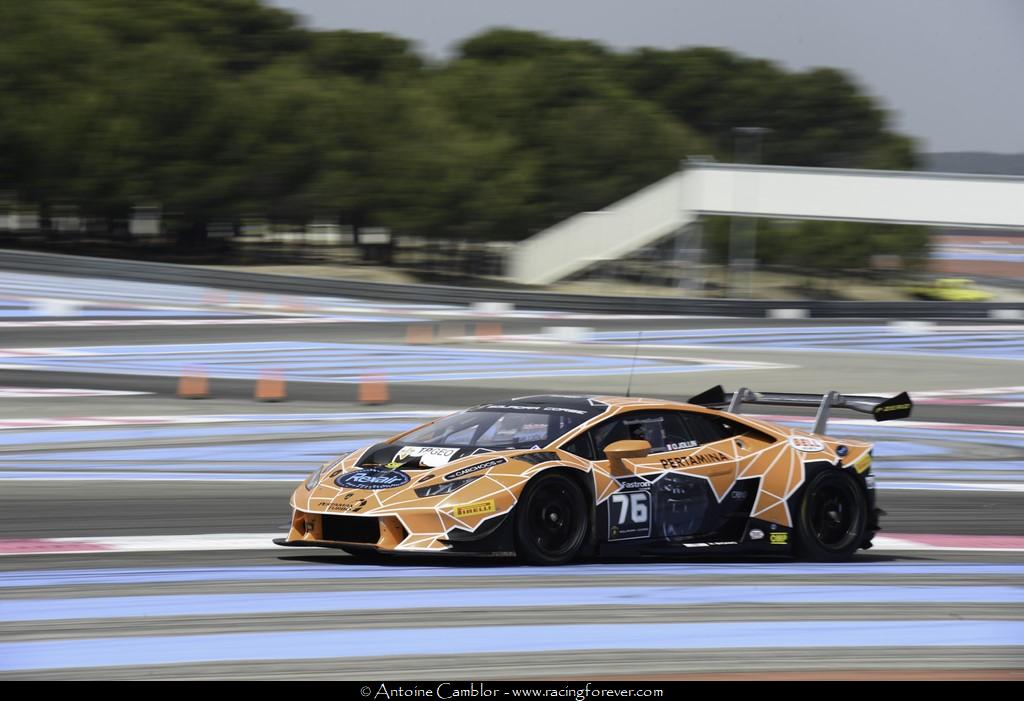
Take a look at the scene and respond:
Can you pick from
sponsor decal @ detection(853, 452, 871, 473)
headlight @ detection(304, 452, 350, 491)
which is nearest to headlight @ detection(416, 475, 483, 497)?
headlight @ detection(304, 452, 350, 491)

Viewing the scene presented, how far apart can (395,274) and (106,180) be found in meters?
10.9

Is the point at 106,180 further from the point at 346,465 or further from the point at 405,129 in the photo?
the point at 346,465

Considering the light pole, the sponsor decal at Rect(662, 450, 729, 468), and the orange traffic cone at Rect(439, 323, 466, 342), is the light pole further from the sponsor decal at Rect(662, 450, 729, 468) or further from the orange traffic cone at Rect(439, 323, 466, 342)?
the sponsor decal at Rect(662, 450, 729, 468)

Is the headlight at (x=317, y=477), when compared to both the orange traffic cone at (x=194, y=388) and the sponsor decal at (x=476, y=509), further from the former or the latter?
the orange traffic cone at (x=194, y=388)

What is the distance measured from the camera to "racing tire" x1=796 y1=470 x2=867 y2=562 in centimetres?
895

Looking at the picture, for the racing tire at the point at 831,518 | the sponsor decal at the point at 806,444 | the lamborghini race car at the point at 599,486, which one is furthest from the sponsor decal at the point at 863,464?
the sponsor decal at the point at 806,444

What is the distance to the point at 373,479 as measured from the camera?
7.81 meters

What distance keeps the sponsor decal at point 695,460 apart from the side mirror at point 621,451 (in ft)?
1.04

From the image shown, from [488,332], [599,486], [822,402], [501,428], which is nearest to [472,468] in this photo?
[501,428]

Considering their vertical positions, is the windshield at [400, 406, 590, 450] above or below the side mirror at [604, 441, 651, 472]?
above

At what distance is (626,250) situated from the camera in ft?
156

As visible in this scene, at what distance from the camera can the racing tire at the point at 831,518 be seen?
895 cm

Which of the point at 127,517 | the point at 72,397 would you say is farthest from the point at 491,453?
the point at 72,397

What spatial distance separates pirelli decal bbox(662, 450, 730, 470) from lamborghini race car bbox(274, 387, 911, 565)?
0.03 feet
